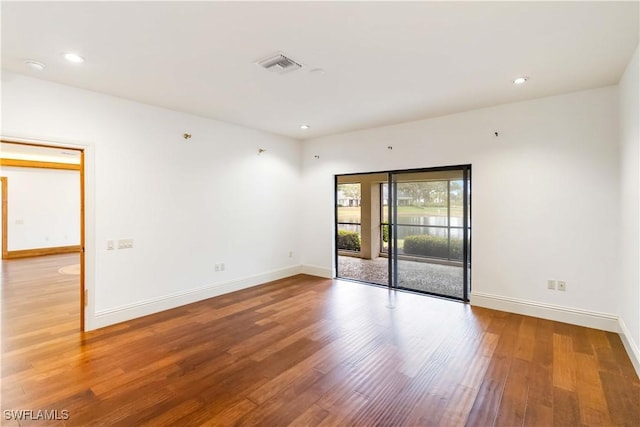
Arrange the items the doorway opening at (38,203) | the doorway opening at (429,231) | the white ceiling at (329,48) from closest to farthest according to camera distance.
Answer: the white ceiling at (329,48) → the doorway opening at (429,231) → the doorway opening at (38,203)

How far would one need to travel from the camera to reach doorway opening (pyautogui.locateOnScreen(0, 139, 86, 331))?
859 cm

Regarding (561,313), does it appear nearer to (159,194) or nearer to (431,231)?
(431,231)

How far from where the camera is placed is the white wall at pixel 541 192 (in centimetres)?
361

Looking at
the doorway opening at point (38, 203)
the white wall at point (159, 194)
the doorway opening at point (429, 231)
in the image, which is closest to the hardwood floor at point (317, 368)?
the white wall at point (159, 194)

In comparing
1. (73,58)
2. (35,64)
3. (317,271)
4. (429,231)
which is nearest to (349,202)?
(317,271)

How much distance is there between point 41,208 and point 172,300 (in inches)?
319

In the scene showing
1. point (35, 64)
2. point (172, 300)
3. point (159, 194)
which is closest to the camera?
point (35, 64)

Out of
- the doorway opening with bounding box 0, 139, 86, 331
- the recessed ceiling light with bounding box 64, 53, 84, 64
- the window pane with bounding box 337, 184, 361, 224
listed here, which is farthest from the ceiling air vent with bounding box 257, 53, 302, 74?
the doorway opening with bounding box 0, 139, 86, 331

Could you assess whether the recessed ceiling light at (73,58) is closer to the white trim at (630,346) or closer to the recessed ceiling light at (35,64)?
the recessed ceiling light at (35,64)

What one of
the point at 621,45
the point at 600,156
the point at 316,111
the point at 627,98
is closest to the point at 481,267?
the point at 600,156

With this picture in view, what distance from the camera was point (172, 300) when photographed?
4.44m

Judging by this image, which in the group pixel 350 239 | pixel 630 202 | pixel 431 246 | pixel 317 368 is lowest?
pixel 317 368

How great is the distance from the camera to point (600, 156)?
3.62 metres

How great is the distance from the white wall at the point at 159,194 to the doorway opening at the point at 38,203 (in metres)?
5.55
